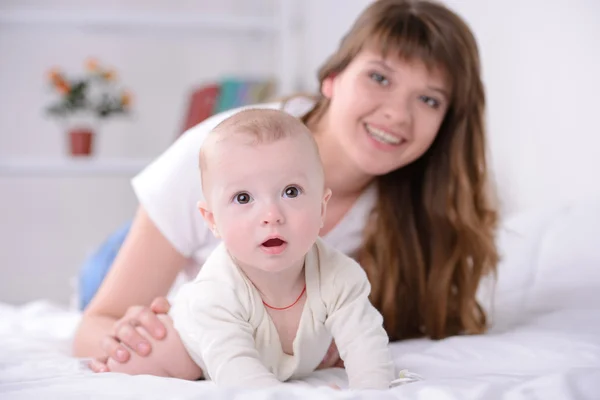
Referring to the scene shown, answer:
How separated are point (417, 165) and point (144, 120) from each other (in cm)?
230

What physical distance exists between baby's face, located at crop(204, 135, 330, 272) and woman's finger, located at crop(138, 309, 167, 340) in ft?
→ 0.76

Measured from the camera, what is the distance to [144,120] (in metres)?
3.58

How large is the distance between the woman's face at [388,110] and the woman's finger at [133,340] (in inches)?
20.5

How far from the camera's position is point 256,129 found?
0.83m

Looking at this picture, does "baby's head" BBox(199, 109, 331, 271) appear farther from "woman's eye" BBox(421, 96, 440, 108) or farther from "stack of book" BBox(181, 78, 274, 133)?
"stack of book" BBox(181, 78, 274, 133)

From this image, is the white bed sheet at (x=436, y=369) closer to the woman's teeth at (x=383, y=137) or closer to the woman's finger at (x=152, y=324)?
the woman's finger at (x=152, y=324)

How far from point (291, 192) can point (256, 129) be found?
0.08 m

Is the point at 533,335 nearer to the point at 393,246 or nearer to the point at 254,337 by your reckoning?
the point at 393,246

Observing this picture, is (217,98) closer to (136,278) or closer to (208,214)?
(136,278)

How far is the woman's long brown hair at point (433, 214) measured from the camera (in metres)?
1.35

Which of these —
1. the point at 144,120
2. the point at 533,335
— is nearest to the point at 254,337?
the point at 533,335

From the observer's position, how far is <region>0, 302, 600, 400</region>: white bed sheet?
0.76 m

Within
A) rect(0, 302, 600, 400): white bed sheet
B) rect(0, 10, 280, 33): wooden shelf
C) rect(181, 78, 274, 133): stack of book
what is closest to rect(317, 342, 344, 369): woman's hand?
rect(0, 302, 600, 400): white bed sheet

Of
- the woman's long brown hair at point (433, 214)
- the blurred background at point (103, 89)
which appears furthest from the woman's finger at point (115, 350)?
the blurred background at point (103, 89)
